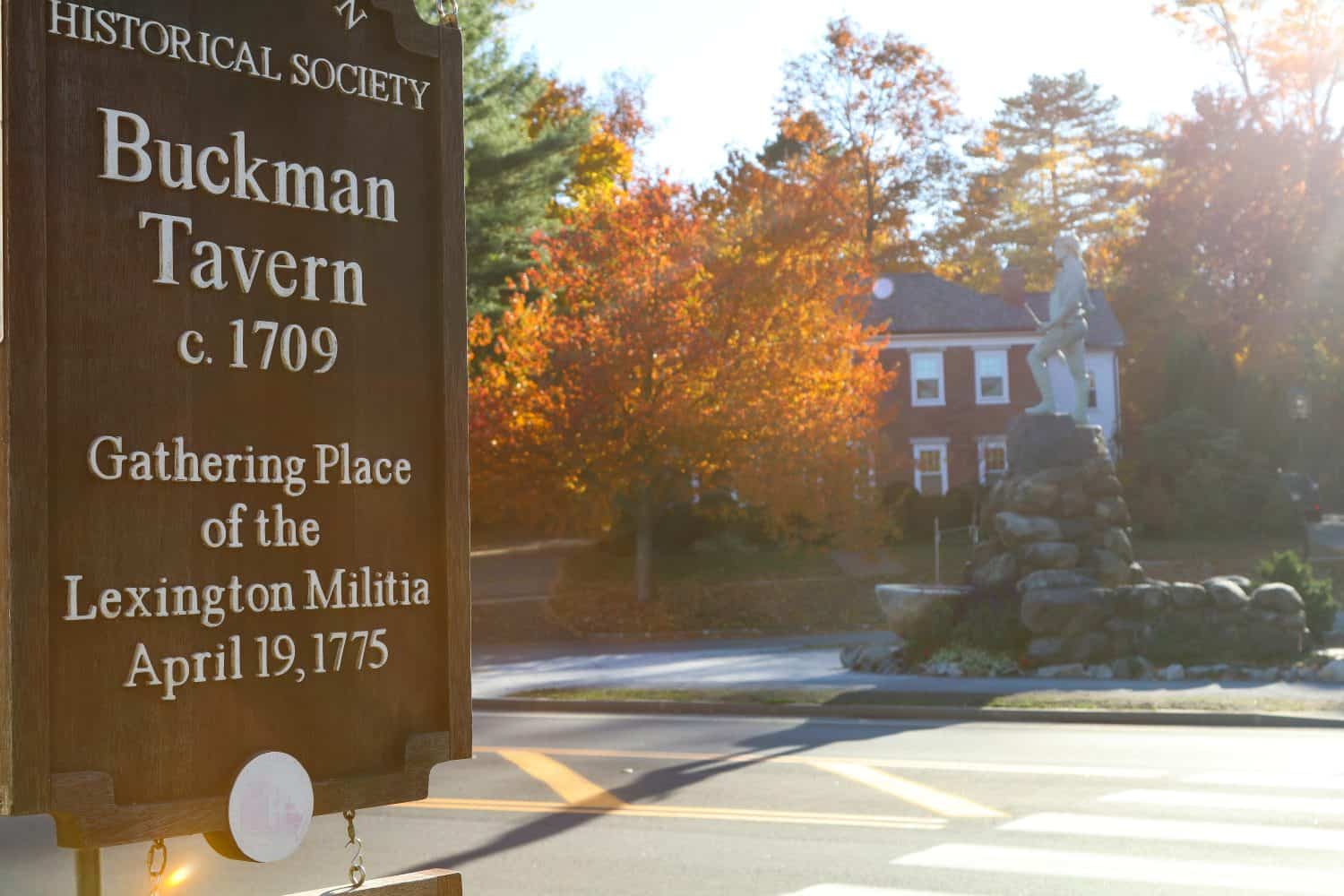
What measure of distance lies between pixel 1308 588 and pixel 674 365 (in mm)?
11726

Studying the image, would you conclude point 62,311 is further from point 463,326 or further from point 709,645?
point 709,645

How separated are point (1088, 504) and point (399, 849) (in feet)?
43.9

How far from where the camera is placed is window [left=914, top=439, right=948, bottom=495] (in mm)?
49938

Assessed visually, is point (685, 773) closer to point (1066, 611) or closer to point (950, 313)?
point (1066, 611)

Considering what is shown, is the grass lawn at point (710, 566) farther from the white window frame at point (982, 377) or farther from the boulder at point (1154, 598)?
the boulder at point (1154, 598)

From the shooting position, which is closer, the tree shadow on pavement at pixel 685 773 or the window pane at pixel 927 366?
the tree shadow on pavement at pixel 685 773

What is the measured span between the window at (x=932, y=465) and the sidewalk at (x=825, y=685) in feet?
81.3

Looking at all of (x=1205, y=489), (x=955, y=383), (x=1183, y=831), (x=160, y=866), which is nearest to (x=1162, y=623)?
(x=1183, y=831)

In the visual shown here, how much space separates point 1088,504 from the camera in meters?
20.5

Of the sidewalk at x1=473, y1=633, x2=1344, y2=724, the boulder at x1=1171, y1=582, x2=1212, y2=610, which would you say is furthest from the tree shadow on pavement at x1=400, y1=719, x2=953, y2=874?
the boulder at x1=1171, y1=582, x2=1212, y2=610

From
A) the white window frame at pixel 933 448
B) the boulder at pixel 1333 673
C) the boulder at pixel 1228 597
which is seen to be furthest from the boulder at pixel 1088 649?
the white window frame at pixel 933 448

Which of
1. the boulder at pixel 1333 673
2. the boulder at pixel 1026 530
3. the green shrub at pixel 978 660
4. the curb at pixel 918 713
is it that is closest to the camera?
the curb at pixel 918 713

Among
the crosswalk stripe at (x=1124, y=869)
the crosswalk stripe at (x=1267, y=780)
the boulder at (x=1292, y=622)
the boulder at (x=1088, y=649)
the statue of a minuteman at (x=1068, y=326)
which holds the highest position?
the statue of a minuteman at (x=1068, y=326)

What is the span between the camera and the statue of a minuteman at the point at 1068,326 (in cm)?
2092
